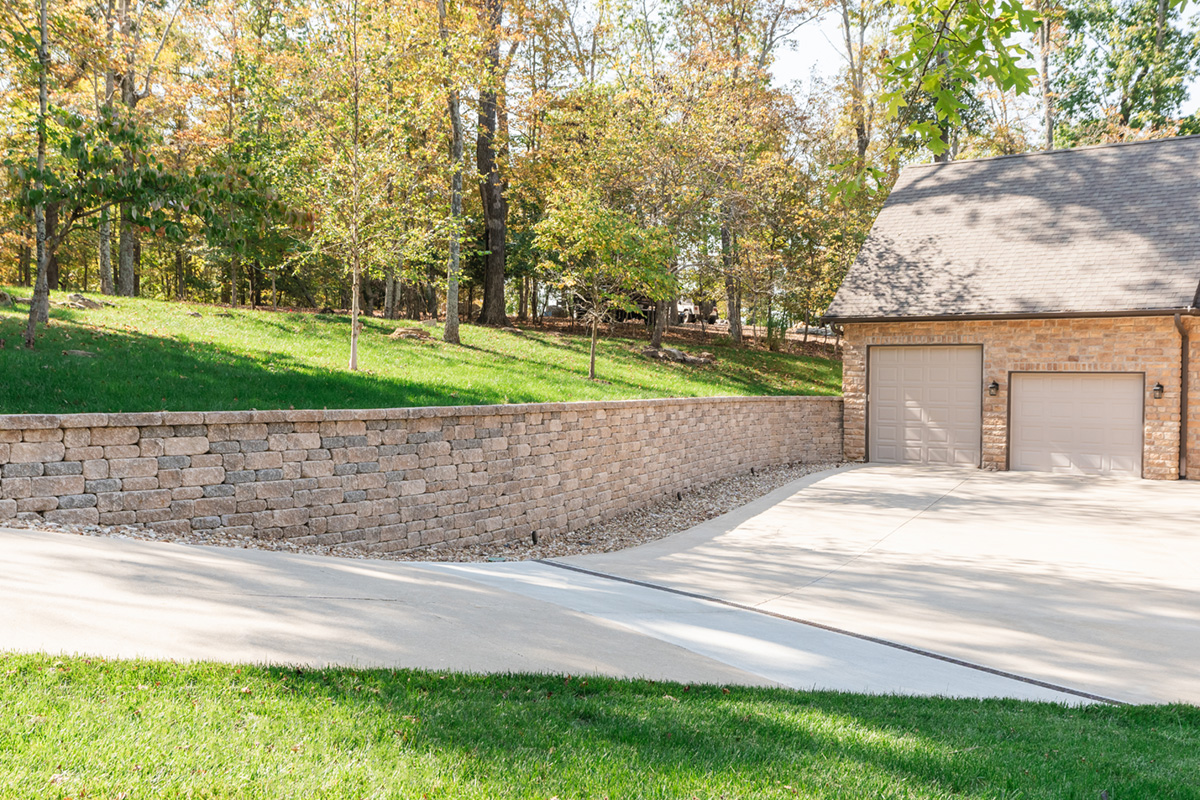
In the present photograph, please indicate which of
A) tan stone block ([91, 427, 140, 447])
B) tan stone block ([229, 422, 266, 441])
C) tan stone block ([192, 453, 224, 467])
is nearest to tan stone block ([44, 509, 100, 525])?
tan stone block ([91, 427, 140, 447])

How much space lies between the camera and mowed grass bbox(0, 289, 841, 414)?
780cm

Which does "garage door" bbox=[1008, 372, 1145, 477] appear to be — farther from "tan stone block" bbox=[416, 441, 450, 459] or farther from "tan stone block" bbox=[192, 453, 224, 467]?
"tan stone block" bbox=[192, 453, 224, 467]

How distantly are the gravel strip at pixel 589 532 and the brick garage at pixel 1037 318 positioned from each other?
2900 millimetres

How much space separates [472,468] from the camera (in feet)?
29.6

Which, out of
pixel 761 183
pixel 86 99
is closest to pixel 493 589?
pixel 761 183

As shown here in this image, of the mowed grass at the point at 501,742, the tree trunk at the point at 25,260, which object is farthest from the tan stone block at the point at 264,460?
the tree trunk at the point at 25,260

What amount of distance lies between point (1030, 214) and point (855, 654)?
15259 mm

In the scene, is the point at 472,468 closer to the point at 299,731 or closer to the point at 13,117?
the point at 299,731

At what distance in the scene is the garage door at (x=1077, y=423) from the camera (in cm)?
1481

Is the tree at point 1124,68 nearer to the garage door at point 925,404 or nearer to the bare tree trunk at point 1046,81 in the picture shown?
the bare tree trunk at point 1046,81

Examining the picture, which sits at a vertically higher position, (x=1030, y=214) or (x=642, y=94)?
(x=642, y=94)

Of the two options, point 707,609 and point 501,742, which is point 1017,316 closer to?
point 707,609

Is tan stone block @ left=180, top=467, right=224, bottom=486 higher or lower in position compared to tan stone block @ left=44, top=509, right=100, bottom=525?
higher

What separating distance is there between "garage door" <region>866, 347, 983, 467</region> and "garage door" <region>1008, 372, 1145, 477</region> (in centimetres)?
82
